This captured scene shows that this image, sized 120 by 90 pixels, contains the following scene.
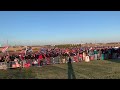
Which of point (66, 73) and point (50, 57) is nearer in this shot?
point (66, 73)

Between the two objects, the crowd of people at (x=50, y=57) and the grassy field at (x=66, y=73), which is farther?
the crowd of people at (x=50, y=57)

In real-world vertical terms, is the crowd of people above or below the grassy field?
above

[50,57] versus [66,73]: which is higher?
[50,57]

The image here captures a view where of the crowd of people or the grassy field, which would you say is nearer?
the grassy field

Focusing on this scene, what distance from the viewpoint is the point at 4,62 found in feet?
88.4

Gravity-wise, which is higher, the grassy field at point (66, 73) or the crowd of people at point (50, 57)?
the crowd of people at point (50, 57)
